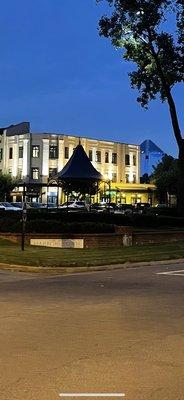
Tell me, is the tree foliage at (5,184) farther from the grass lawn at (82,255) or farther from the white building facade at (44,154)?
the grass lawn at (82,255)

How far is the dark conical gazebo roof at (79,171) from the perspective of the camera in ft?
125

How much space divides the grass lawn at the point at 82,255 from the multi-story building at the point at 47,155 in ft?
198

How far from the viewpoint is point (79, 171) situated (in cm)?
3881

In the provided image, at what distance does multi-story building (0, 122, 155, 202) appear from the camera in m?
89.2

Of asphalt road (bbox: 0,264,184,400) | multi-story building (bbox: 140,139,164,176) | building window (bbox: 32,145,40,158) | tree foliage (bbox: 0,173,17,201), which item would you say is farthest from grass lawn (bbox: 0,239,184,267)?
multi-story building (bbox: 140,139,164,176)

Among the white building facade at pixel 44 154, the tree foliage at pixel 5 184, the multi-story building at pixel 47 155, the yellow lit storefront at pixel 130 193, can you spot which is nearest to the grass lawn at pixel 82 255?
the tree foliage at pixel 5 184

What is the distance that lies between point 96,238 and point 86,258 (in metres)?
4.90

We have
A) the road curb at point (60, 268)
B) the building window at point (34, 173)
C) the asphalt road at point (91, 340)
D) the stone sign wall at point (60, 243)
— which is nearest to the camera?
the asphalt road at point (91, 340)

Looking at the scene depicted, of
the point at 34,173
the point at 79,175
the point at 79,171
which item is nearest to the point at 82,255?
the point at 79,175

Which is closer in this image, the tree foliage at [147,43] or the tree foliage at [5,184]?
the tree foliage at [147,43]

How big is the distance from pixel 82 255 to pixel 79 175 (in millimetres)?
16863

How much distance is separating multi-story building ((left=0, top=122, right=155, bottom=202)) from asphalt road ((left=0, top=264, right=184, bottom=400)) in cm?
7233

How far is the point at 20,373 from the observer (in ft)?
22.0

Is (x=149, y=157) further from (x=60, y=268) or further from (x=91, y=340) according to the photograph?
(x=91, y=340)
